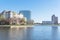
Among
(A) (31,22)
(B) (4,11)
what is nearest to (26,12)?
(A) (31,22)

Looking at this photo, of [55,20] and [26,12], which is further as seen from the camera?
[26,12]

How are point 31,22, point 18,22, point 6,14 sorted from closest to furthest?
point 18,22, point 6,14, point 31,22

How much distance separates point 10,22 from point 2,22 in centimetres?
437

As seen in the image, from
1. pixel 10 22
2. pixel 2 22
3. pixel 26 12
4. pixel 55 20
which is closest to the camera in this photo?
pixel 2 22

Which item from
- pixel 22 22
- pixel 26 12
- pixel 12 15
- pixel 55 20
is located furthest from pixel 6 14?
pixel 26 12

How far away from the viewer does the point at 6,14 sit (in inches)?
2931

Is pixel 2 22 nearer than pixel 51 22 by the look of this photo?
Yes

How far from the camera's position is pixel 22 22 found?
7231 centimetres

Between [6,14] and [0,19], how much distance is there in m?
19.1

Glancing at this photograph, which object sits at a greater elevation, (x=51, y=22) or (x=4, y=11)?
(x=4, y=11)

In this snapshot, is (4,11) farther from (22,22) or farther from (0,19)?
(0,19)

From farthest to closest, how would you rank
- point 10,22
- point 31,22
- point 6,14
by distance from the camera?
point 31,22, point 6,14, point 10,22

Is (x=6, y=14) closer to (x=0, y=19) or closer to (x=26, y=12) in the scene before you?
(x=0, y=19)

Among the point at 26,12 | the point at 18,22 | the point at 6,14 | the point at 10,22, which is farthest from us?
the point at 26,12
